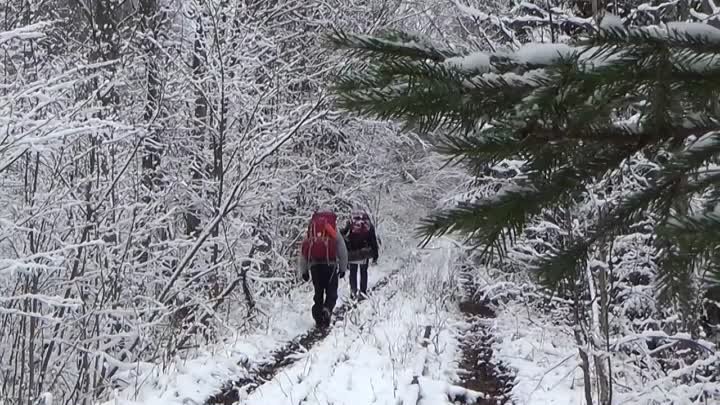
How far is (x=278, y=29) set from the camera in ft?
43.7

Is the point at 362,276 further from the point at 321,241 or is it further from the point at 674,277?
the point at 674,277

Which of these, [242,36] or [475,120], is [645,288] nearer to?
[475,120]

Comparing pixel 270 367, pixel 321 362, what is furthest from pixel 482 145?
pixel 270 367

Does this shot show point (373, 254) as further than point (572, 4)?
Yes

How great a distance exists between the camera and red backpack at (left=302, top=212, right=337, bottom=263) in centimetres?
1069

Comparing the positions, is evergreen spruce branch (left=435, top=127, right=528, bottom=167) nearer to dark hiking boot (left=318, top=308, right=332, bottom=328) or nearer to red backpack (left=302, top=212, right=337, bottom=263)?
red backpack (left=302, top=212, right=337, bottom=263)

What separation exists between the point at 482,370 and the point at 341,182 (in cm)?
996

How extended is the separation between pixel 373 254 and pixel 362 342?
531 centimetres

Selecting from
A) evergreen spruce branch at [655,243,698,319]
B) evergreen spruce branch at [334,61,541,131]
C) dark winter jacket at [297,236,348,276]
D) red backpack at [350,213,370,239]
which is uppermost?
evergreen spruce branch at [334,61,541,131]

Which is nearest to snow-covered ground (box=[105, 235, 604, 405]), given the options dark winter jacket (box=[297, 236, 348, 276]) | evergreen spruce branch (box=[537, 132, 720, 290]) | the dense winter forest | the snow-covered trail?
the snow-covered trail

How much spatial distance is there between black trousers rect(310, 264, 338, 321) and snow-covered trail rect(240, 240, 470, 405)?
1.20 ft

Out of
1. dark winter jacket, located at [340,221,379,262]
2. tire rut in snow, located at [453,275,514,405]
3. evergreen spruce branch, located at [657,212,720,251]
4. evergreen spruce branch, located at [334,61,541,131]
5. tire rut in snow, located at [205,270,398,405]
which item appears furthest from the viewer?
dark winter jacket, located at [340,221,379,262]

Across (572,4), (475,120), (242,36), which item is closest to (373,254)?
(242,36)

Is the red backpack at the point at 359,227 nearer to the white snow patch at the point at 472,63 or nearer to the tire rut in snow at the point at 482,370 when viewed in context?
the tire rut in snow at the point at 482,370
